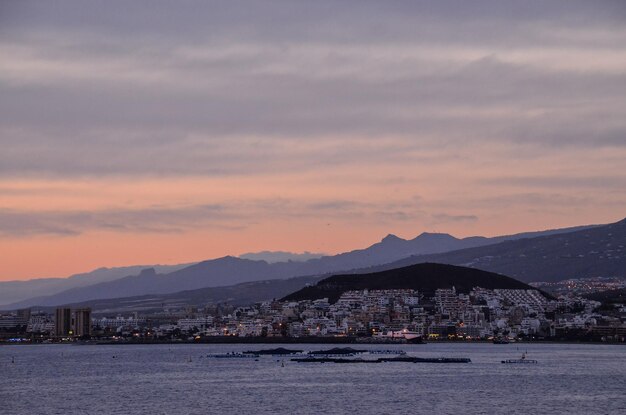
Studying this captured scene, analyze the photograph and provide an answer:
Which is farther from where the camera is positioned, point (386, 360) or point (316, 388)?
point (386, 360)

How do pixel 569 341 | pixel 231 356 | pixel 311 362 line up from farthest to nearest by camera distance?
1. pixel 569 341
2. pixel 231 356
3. pixel 311 362

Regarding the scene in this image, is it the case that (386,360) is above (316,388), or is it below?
above

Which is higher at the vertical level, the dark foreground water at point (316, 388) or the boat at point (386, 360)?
the boat at point (386, 360)

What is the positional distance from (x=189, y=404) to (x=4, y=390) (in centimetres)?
1996

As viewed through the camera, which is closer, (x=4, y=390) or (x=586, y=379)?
(x=4, y=390)

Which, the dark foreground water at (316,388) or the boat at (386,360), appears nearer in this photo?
the dark foreground water at (316,388)

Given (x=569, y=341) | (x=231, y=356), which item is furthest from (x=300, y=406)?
(x=569, y=341)

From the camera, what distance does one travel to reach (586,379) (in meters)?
90.3

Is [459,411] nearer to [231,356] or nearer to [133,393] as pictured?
[133,393]

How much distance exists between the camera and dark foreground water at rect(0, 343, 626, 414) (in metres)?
68.8

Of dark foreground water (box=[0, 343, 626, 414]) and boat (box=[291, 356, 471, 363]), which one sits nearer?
dark foreground water (box=[0, 343, 626, 414])

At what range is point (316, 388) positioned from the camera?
8231 cm

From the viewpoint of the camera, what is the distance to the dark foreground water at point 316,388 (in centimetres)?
6881

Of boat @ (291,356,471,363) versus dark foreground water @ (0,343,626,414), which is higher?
boat @ (291,356,471,363)
